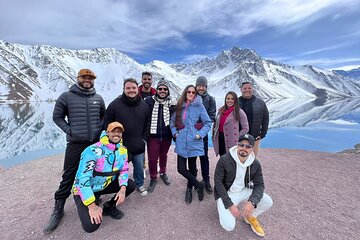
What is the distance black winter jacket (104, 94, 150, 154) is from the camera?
480cm

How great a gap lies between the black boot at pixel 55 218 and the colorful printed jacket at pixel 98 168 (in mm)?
738

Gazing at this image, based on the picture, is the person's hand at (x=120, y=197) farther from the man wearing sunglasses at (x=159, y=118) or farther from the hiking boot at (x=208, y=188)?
the hiking boot at (x=208, y=188)

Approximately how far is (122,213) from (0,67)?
239962 mm

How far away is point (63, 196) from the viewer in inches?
177

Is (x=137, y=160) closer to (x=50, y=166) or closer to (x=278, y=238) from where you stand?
(x=278, y=238)

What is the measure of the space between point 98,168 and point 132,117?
1.36 meters

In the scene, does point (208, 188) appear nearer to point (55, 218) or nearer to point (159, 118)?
point (159, 118)

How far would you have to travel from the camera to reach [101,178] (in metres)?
4.23

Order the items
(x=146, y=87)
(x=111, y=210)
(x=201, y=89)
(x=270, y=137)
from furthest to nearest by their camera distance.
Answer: (x=270, y=137)
(x=146, y=87)
(x=201, y=89)
(x=111, y=210)

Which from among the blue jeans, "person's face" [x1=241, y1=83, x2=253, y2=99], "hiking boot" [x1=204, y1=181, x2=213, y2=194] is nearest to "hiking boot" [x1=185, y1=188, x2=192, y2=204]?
"hiking boot" [x1=204, y1=181, x2=213, y2=194]

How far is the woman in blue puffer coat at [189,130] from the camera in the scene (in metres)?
5.20

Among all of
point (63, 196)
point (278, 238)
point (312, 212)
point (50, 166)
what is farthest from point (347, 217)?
point (50, 166)

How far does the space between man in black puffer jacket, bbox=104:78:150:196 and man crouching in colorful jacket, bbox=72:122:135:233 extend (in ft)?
1.89

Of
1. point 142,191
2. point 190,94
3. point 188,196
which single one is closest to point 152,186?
point 142,191
